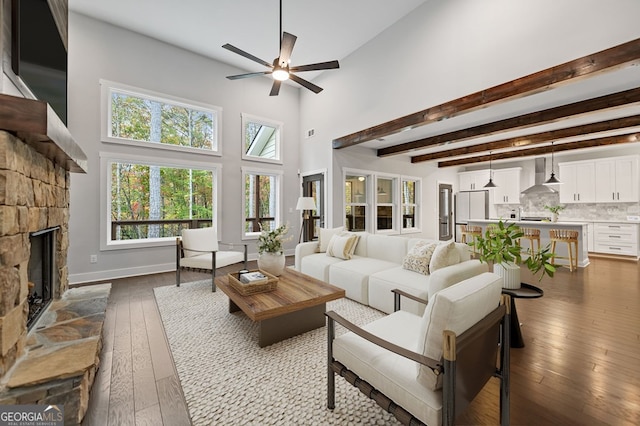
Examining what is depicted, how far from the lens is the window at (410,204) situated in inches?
293

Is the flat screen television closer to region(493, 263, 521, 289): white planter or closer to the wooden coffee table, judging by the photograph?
the wooden coffee table

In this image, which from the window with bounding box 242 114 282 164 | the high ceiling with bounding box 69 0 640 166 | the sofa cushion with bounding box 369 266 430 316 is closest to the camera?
the sofa cushion with bounding box 369 266 430 316

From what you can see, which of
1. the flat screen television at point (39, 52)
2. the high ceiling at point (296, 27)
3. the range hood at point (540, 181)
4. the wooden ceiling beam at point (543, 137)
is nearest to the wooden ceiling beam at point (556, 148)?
the high ceiling at point (296, 27)

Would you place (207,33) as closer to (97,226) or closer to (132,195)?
(132,195)

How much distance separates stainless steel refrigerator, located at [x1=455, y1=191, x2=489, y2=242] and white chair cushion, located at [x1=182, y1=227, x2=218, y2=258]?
7847mm

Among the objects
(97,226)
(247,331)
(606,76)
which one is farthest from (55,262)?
(606,76)

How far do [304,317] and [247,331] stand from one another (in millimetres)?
594

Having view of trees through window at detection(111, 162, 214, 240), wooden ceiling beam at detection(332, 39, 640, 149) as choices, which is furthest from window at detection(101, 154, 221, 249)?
wooden ceiling beam at detection(332, 39, 640, 149)

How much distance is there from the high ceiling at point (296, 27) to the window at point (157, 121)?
1.11 meters

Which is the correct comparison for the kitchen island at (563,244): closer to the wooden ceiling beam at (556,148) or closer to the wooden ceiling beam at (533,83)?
the wooden ceiling beam at (556,148)

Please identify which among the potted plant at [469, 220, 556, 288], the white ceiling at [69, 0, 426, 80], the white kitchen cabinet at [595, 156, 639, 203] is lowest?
the potted plant at [469, 220, 556, 288]

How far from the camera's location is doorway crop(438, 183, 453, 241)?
8547 mm

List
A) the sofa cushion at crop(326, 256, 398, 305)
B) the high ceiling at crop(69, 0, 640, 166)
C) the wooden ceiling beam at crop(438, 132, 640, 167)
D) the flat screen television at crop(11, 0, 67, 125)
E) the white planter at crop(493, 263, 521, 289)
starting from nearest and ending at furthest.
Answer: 1. the flat screen television at crop(11, 0, 67, 125)
2. the white planter at crop(493, 263, 521, 289)
3. the sofa cushion at crop(326, 256, 398, 305)
4. the high ceiling at crop(69, 0, 640, 166)
5. the wooden ceiling beam at crop(438, 132, 640, 167)

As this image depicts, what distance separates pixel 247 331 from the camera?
104 inches
